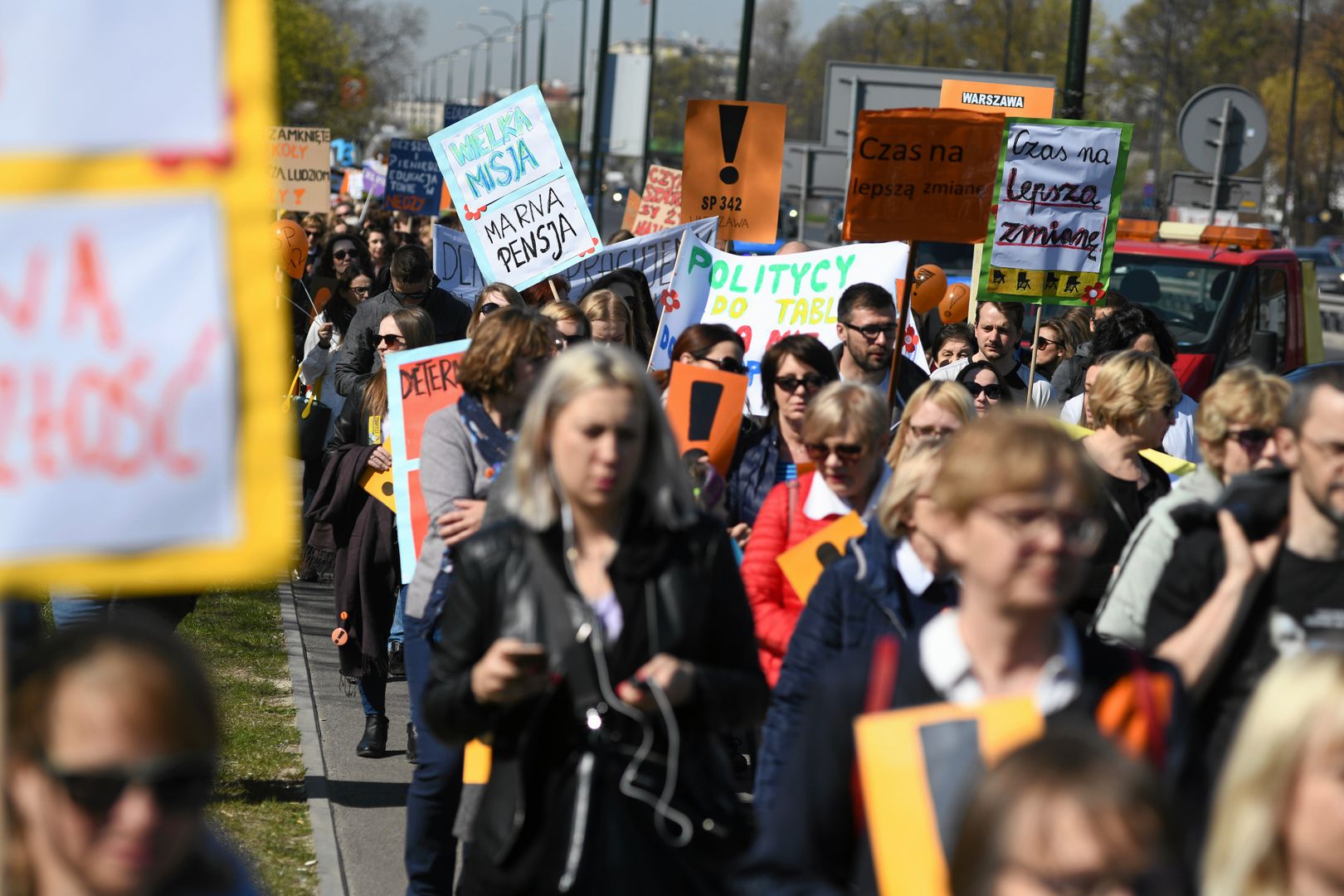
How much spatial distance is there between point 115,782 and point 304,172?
1761cm

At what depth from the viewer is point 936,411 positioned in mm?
5027

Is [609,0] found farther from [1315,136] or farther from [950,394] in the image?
[1315,136]

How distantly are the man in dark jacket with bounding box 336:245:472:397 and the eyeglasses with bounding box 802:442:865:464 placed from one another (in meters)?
3.46

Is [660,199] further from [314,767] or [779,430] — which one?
[779,430]

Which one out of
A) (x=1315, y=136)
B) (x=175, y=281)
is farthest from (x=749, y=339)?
(x=1315, y=136)

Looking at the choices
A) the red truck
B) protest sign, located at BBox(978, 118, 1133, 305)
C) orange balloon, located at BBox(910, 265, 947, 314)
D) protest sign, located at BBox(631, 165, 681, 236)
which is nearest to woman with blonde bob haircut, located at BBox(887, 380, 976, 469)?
protest sign, located at BBox(978, 118, 1133, 305)

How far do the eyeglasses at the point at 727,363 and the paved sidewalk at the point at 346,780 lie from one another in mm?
1953

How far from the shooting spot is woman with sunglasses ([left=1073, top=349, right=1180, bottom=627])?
5.32 m

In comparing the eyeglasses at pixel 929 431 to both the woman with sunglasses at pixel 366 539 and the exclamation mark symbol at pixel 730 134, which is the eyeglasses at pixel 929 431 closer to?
the woman with sunglasses at pixel 366 539

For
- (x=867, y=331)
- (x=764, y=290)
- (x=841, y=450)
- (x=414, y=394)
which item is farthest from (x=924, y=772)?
(x=764, y=290)

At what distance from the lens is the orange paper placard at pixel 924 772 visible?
2447 millimetres

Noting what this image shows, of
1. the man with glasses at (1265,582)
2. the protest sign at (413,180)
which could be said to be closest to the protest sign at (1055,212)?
the man with glasses at (1265,582)

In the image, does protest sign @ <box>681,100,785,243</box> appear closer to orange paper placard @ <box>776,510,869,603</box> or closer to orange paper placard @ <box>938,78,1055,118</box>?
orange paper placard @ <box>938,78,1055,118</box>

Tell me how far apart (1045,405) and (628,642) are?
567 centimetres
